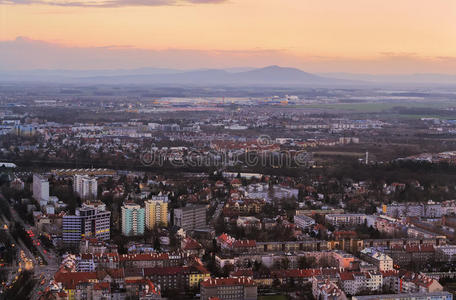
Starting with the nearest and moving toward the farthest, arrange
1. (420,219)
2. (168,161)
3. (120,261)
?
1. (120,261)
2. (420,219)
3. (168,161)

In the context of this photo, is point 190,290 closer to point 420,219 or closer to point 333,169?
point 420,219

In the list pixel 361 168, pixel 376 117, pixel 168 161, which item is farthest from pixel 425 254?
pixel 376 117

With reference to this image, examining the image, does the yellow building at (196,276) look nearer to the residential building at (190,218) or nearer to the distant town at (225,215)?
the distant town at (225,215)

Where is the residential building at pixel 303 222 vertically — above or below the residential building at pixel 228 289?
below

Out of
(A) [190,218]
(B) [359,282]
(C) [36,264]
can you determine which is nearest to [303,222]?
(A) [190,218]

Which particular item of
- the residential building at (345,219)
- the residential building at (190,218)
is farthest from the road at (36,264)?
the residential building at (345,219)

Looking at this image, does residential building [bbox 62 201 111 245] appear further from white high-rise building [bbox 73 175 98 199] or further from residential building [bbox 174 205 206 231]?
white high-rise building [bbox 73 175 98 199]

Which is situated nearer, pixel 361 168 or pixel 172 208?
pixel 172 208
